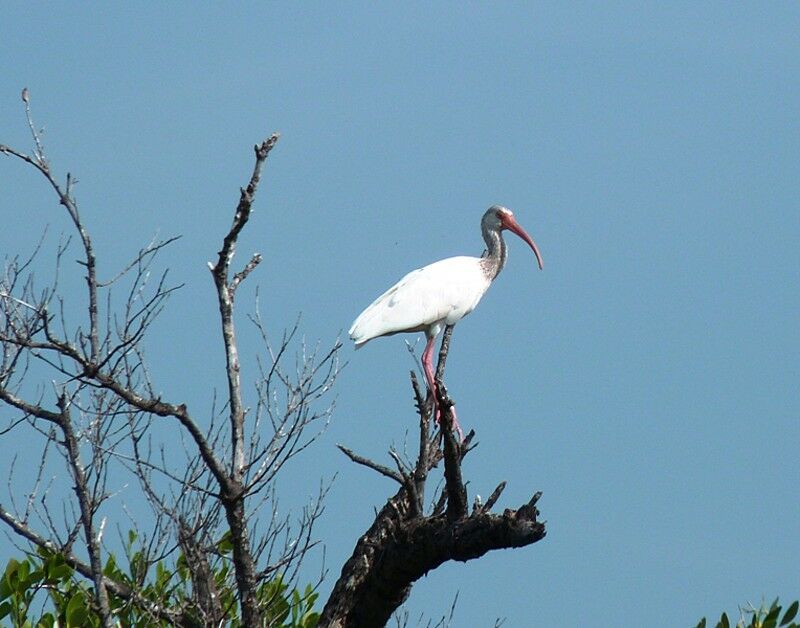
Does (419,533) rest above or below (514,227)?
below

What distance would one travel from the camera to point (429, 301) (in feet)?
35.5

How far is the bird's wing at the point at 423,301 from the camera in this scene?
10469 mm

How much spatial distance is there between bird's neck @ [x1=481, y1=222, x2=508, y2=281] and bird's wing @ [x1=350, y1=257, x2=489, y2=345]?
33cm

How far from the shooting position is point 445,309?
35.7ft

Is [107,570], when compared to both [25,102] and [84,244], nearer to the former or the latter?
[84,244]

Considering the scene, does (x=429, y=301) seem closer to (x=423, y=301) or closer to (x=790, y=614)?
(x=423, y=301)

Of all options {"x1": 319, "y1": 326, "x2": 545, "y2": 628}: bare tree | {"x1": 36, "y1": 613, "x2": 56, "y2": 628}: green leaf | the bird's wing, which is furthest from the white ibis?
{"x1": 36, "y1": 613, "x2": 56, "y2": 628}: green leaf

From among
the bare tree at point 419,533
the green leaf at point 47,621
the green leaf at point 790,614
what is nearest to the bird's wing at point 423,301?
the bare tree at point 419,533

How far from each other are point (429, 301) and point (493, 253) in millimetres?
1413

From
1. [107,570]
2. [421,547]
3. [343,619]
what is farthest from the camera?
[107,570]

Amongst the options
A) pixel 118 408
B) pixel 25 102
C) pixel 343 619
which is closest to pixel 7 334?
pixel 118 408

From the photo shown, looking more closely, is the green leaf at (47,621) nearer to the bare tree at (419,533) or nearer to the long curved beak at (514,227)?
the bare tree at (419,533)

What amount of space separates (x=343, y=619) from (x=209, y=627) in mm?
858

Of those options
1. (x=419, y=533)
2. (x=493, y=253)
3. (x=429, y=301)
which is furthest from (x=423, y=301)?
(x=419, y=533)
